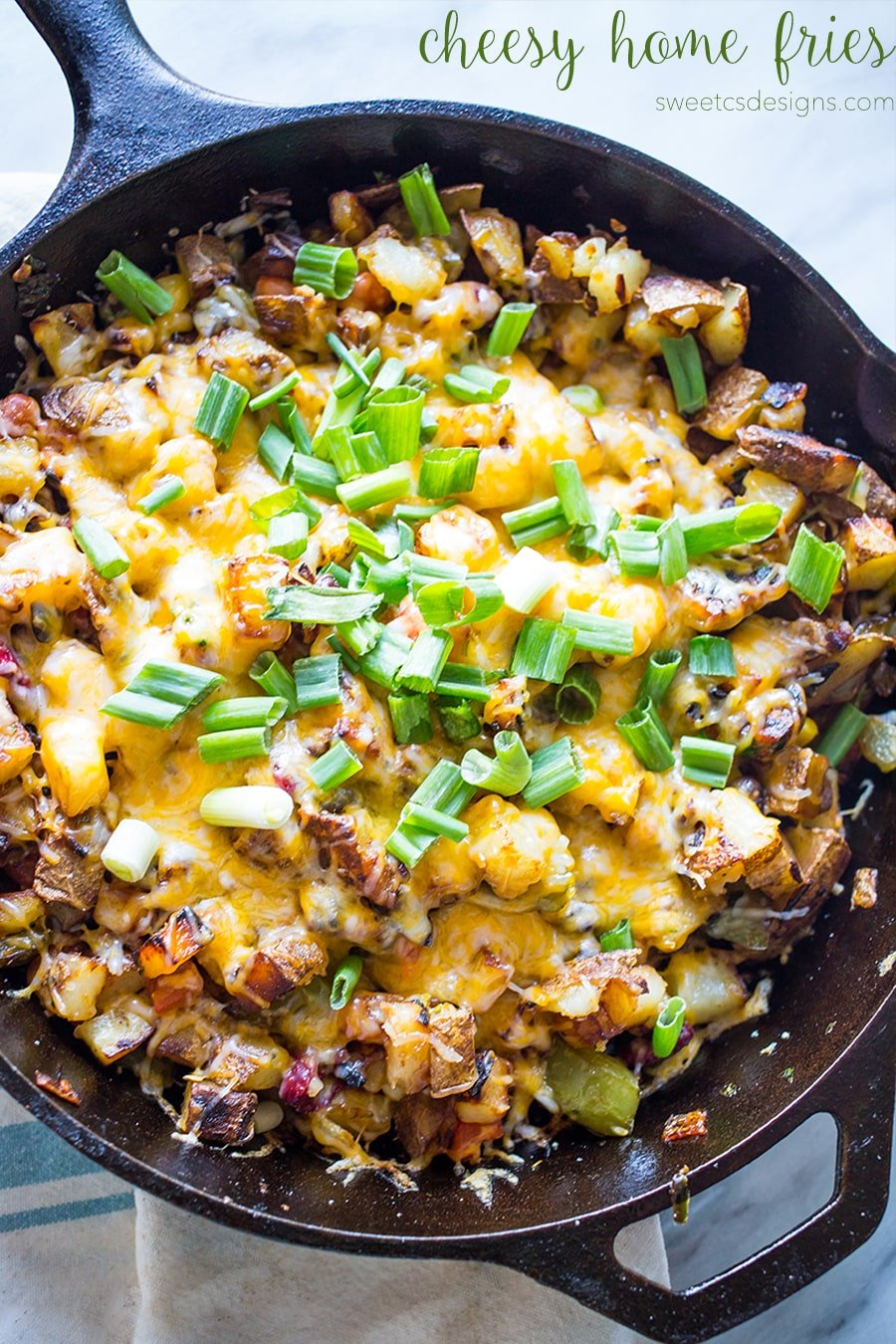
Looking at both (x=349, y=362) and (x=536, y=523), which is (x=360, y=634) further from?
(x=349, y=362)

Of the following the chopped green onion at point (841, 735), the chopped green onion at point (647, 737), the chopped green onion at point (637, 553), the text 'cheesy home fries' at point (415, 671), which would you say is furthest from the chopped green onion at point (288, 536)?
the chopped green onion at point (841, 735)

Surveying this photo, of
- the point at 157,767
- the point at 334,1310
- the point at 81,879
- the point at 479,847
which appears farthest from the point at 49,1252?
the point at 479,847

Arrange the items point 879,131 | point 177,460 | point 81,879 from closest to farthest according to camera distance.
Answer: point 81,879
point 177,460
point 879,131

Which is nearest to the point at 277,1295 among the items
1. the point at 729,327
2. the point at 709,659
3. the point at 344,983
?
the point at 344,983

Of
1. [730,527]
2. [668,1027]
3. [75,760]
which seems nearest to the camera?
[75,760]

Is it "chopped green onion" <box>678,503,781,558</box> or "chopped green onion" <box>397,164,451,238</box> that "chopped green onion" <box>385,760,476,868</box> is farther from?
"chopped green onion" <box>397,164,451,238</box>

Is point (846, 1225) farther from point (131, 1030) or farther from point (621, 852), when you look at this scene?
point (131, 1030)

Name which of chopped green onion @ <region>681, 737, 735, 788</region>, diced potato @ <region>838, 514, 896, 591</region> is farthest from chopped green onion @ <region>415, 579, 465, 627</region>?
diced potato @ <region>838, 514, 896, 591</region>
